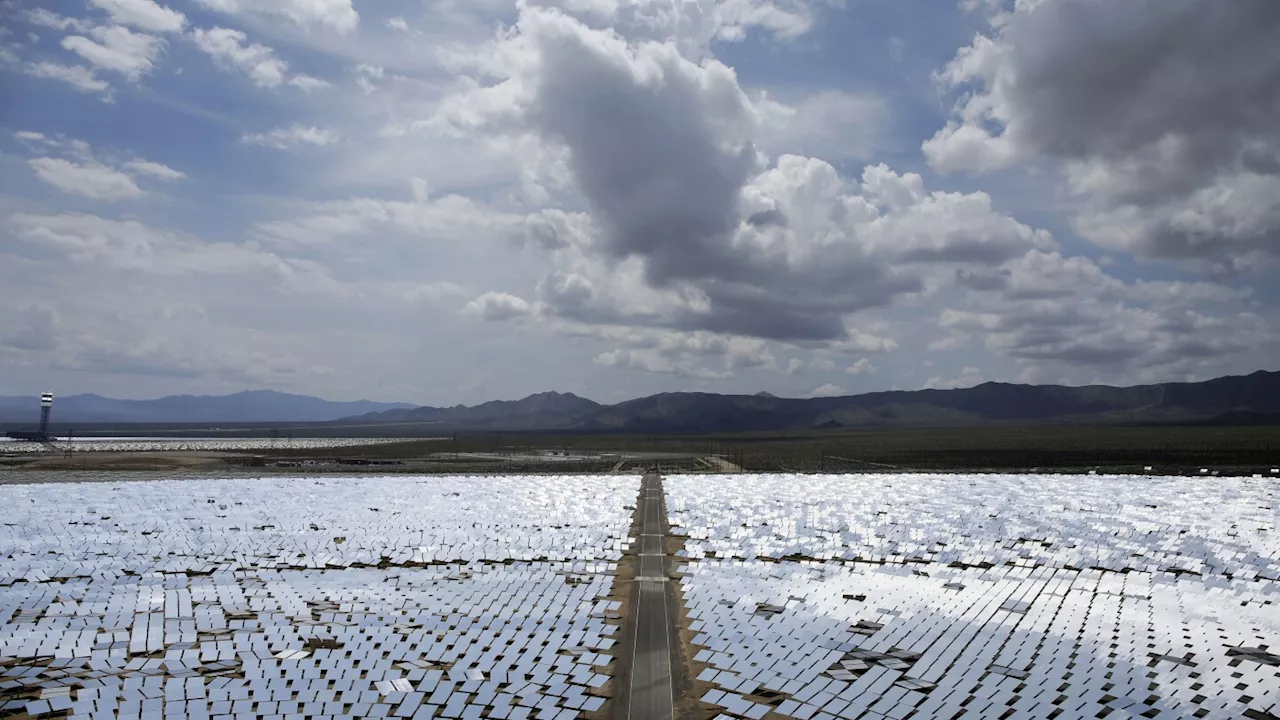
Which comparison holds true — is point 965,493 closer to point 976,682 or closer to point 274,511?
point 976,682

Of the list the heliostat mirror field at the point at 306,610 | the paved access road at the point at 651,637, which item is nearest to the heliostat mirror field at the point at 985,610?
the paved access road at the point at 651,637

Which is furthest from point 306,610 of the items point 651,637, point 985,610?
point 985,610

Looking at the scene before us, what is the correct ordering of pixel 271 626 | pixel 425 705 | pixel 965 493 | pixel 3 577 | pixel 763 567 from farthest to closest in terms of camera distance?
pixel 965 493 → pixel 763 567 → pixel 3 577 → pixel 271 626 → pixel 425 705

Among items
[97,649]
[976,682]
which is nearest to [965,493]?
[976,682]

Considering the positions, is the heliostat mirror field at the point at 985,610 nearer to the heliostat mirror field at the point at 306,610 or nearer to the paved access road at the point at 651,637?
the paved access road at the point at 651,637

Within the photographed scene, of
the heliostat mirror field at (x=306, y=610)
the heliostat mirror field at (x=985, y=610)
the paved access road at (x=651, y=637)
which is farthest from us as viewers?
the paved access road at (x=651, y=637)

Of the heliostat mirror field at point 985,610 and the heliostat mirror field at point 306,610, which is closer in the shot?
the heliostat mirror field at point 985,610

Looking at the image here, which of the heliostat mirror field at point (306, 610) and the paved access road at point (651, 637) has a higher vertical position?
the heliostat mirror field at point (306, 610)

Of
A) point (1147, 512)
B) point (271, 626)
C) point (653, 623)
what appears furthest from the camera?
point (1147, 512)

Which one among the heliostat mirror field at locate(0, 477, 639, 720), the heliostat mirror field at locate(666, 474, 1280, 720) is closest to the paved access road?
the heliostat mirror field at locate(0, 477, 639, 720)

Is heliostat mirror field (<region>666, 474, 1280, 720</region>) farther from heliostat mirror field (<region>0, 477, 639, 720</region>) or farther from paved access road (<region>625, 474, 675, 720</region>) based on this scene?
heliostat mirror field (<region>0, 477, 639, 720</region>)
